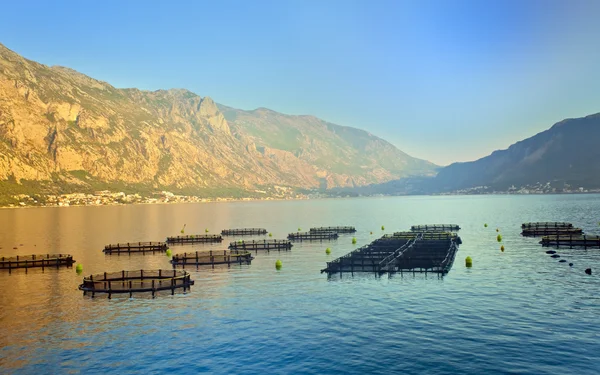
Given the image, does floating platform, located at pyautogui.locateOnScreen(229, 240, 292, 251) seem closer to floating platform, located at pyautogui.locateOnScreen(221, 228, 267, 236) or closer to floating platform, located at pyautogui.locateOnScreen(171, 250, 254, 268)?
floating platform, located at pyautogui.locateOnScreen(171, 250, 254, 268)

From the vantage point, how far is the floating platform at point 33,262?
95.4 m

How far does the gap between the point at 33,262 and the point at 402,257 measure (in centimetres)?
7417

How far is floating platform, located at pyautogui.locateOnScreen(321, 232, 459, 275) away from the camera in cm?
8069

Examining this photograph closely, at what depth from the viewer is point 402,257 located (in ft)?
299

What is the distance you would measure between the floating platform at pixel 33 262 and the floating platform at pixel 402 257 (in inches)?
2206

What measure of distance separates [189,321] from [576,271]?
6298cm

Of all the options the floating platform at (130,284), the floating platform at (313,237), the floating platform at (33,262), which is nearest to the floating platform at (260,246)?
the floating platform at (313,237)

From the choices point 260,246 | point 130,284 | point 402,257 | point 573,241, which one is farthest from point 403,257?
point 130,284

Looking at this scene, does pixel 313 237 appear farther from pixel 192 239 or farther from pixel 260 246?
pixel 192 239

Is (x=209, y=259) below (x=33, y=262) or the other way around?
below

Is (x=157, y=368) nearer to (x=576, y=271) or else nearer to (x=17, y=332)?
(x=17, y=332)

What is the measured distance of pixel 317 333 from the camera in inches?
1837

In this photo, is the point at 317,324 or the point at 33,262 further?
the point at 33,262

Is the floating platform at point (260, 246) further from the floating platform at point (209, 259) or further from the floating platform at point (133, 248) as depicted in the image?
the floating platform at point (133, 248)
